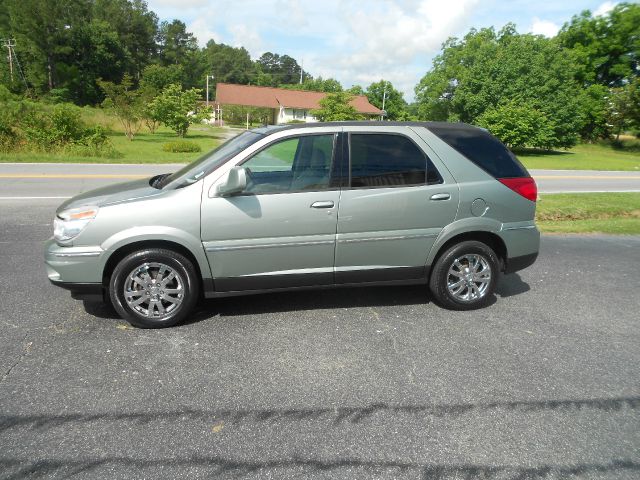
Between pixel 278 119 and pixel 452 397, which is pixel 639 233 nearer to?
pixel 452 397

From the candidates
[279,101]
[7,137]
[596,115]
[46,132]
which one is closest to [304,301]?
[46,132]

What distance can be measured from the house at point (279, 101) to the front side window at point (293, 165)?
61705mm

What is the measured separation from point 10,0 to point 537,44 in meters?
69.4

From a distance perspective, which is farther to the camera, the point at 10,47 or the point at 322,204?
the point at 10,47

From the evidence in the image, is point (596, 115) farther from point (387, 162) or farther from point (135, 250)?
point (135, 250)

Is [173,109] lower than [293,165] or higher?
higher

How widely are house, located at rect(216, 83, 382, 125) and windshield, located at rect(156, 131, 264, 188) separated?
61.4 metres

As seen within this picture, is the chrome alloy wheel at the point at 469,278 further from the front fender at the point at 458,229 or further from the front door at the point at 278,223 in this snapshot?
the front door at the point at 278,223

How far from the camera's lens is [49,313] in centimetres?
434

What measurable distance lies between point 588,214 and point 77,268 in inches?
428

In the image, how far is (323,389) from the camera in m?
3.24

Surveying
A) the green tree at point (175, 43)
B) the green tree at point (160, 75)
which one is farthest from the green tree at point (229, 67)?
the green tree at point (160, 75)

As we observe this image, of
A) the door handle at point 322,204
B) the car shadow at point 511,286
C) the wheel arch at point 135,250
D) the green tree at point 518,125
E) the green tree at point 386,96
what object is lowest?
the car shadow at point 511,286

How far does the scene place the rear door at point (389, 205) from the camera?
428 cm
